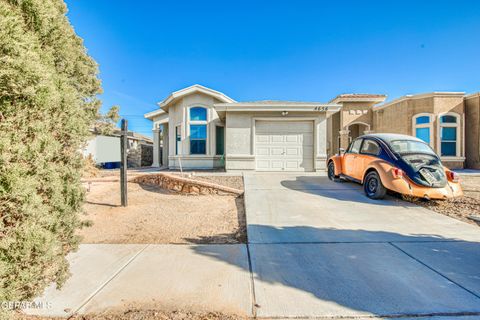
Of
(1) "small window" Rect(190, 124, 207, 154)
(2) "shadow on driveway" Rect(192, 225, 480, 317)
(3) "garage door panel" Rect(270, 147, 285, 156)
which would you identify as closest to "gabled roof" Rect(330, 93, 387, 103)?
(3) "garage door panel" Rect(270, 147, 285, 156)

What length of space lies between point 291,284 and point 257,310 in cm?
58

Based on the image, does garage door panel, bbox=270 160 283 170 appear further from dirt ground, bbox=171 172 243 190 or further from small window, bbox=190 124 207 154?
small window, bbox=190 124 207 154

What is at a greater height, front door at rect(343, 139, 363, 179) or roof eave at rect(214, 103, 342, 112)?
roof eave at rect(214, 103, 342, 112)

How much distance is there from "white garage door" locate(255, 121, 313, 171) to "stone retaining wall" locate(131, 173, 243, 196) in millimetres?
3743

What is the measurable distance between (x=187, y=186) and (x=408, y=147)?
7.04m

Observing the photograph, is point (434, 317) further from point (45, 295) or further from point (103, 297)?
point (45, 295)

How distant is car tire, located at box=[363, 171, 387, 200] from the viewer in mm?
6324

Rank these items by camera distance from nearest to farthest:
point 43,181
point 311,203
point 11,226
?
point 11,226 → point 43,181 → point 311,203

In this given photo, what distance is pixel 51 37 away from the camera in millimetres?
2248

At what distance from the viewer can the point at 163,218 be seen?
5551 millimetres

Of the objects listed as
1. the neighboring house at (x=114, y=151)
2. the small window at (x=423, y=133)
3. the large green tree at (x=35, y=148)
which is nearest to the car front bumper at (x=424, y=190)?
the large green tree at (x=35, y=148)

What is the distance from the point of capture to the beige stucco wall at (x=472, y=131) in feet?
41.4

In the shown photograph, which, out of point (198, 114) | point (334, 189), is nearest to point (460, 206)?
point (334, 189)

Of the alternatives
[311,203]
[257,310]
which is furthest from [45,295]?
[311,203]
